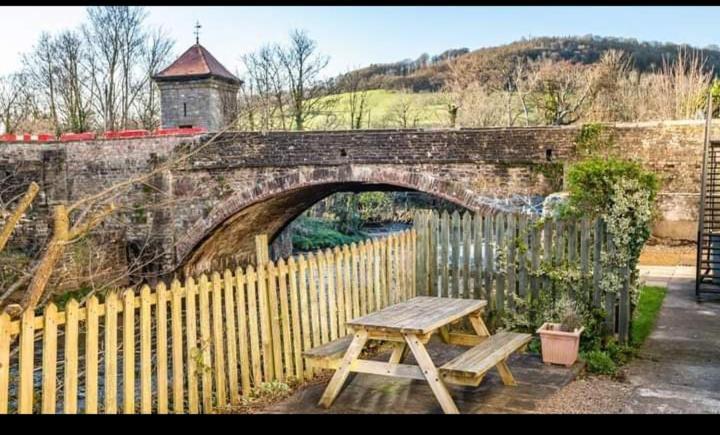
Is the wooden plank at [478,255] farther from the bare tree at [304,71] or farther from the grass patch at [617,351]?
the bare tree at [304,71]

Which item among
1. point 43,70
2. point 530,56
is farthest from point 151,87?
point 530,56

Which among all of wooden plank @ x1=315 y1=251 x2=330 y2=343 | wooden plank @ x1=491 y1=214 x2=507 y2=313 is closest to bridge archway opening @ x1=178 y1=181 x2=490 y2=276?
wooden plank @ x1=491 y1=214 x2=507 y2=313

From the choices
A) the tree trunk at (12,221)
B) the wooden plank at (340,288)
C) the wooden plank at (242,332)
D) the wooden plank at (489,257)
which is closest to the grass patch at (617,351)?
the wooden plank at (489,257)

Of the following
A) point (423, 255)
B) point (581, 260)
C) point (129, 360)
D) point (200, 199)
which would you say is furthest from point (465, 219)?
point (200, 199)

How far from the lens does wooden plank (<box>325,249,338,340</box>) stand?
Answer: 6.50 meters

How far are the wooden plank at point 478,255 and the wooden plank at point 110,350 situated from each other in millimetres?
4383

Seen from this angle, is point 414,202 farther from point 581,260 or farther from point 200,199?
point 581,260

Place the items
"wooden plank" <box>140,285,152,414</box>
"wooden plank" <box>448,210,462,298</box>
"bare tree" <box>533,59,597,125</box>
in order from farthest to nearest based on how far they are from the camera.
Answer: "bare tree" <box>533,59,597,125</box> < "wooden plank" <box>448,210,462,298</box> < "wooden plank" <box>140,285,152,414</box>

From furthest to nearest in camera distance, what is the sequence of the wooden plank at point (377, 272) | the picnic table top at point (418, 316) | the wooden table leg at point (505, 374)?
the wooden plank at point (377, 272)
the wooden table leg at point (505, 374)
the picnic table top at point (418, 316)

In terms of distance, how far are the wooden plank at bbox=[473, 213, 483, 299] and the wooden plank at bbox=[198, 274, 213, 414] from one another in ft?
11.6

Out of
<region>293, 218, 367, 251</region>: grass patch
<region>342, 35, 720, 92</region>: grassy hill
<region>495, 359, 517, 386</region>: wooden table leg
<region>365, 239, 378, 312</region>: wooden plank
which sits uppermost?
<region>342, 35, 720, 92</region>: grassy hill

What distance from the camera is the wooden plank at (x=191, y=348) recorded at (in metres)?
5.05

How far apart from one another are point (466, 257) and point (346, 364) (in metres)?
3.01

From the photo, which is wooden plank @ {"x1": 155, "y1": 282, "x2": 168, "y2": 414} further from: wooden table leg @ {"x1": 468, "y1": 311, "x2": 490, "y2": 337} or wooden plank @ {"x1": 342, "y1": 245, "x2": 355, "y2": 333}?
wooden table leg @ {"x1": 468, "y1": 311, "x2": 490, "y2": 337}
